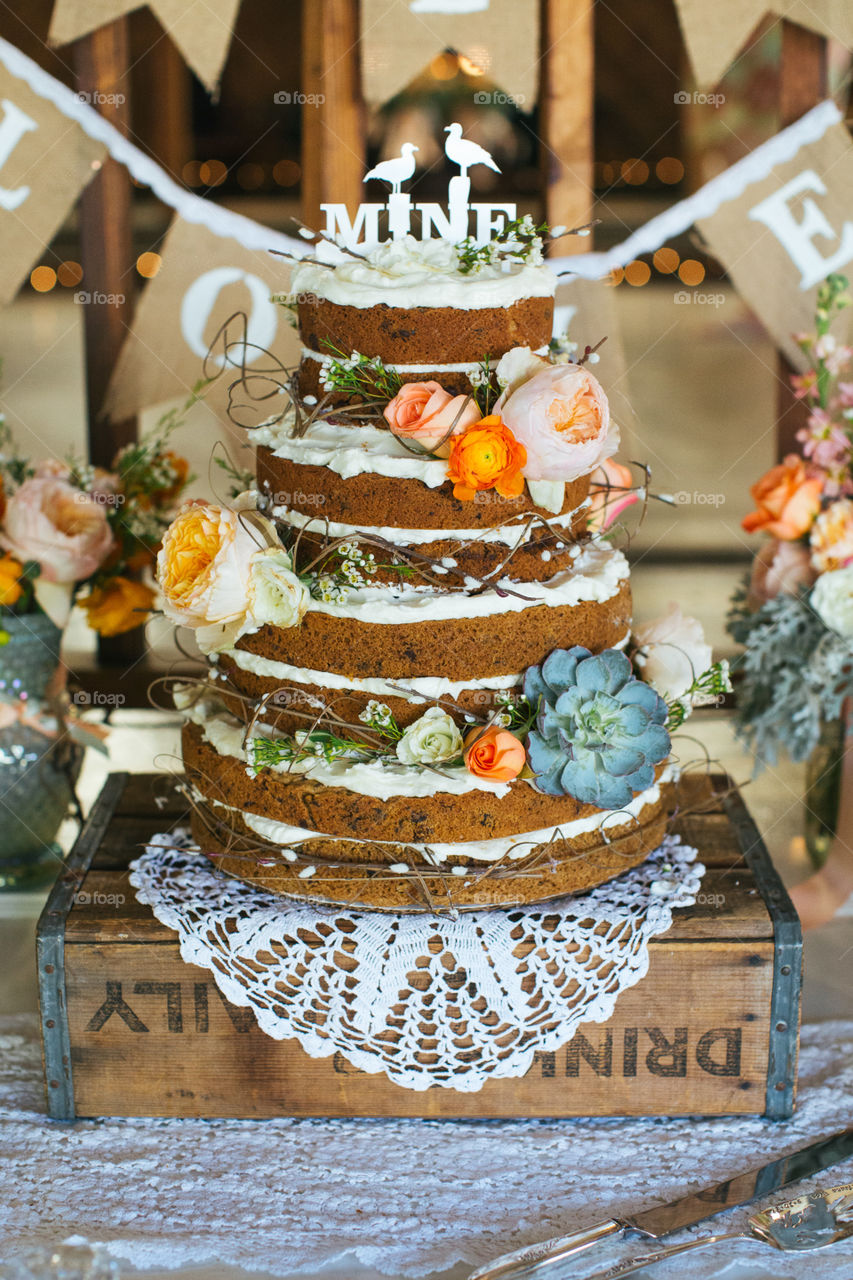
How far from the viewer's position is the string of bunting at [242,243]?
2.04 metres

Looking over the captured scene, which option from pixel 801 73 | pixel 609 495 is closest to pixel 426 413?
pixel 609 495

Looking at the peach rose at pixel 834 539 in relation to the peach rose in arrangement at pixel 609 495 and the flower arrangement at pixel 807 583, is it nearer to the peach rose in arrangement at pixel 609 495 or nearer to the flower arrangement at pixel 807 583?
the flower arrangement at pixel 807 583

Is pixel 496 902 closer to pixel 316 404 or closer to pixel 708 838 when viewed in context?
pixel 708 838

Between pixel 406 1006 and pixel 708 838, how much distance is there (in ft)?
1.53

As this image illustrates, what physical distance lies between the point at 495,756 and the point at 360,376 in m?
0.41

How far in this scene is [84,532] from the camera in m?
1.85

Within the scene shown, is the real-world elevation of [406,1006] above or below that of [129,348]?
below

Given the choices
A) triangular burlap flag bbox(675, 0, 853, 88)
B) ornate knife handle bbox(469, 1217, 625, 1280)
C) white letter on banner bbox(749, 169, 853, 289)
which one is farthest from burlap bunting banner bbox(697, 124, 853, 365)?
ornate knife handle bbox(469, 1217, 625, 1280)

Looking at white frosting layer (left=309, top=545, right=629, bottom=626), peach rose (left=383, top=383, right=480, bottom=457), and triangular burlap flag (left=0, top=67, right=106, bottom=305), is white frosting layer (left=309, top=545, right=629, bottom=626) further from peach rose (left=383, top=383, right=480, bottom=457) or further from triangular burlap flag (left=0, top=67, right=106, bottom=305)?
→ triangular burlap flag (left=0, top=67, right=106, bottom=305)

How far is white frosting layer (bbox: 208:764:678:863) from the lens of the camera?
1.33 m

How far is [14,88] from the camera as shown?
2.09 metres

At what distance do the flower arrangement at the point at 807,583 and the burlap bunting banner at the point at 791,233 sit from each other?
270mm

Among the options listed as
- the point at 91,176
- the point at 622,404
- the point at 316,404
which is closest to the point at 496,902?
the point at 316,404

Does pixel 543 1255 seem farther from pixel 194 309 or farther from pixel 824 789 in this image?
pixel 194 309
